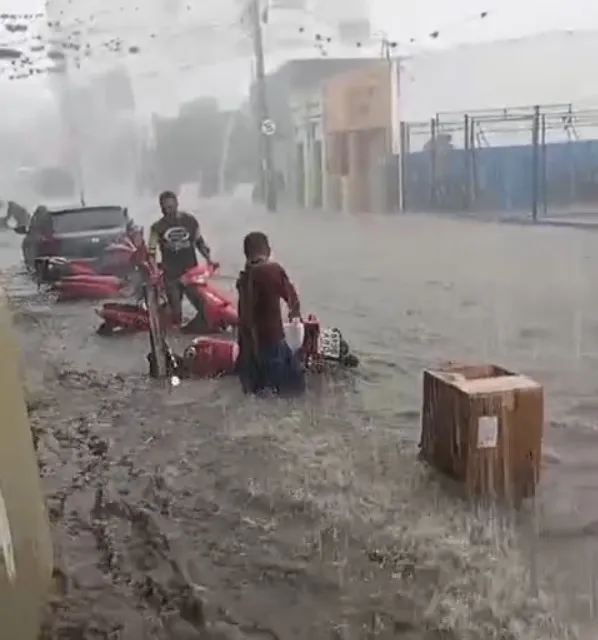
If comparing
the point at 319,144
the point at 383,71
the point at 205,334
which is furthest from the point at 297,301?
the point at 383,71

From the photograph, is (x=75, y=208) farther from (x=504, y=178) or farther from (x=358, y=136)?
(x=504, y=178)

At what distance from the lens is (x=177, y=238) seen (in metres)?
1.68

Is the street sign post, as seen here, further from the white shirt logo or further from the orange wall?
the white shirt logo

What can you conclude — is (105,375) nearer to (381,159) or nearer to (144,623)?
(144,623)

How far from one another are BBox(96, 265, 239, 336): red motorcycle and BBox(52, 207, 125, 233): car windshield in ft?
0.43

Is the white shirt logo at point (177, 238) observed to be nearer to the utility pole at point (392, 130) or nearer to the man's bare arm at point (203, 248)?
the man's bare arm at point (203, 248)

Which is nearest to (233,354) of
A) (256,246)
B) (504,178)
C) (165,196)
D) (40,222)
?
(256,246)

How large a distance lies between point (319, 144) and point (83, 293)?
479 mm

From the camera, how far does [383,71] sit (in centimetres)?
167

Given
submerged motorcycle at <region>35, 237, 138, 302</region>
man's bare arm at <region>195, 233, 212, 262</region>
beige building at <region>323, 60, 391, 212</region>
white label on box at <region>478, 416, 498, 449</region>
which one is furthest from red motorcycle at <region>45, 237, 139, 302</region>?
white label on box at <region>478, 416, 498, 449</region>

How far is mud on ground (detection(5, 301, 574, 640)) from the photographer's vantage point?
147cm

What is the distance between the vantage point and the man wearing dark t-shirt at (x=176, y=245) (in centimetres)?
167

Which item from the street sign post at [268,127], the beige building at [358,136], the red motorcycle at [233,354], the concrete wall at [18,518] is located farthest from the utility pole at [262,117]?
the concrete wall at [18,518]

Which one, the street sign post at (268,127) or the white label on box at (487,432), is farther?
the street sign post at (268,127)
